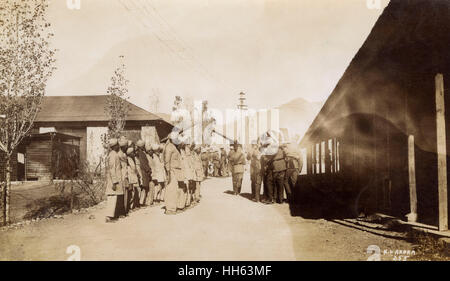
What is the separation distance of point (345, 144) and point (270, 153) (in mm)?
3410

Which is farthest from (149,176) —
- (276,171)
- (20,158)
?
(20,158)

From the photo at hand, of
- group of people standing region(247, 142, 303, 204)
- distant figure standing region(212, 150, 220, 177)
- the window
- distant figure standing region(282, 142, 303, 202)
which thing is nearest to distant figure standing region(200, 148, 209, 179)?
distant figure standing region(212, 150, 220, 177)

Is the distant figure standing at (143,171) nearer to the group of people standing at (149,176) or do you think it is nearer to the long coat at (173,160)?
the group of people standing at (149,176)

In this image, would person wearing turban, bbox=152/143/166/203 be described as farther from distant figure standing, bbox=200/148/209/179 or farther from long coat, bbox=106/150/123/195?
distant figure standing, bbox=200/148/209/179

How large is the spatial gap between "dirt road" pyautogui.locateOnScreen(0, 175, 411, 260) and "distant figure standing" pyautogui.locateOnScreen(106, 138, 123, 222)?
0.30 m

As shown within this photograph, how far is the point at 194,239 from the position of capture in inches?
256

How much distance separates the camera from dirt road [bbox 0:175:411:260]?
18.2 feet

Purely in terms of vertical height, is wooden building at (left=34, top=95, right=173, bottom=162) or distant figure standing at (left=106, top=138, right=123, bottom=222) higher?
wooden building at (left=34, top=95, right=173, bottom=162)

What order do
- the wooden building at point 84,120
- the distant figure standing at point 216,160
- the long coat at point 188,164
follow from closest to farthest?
1. the long coat at point 188,164
2. the distant figure standing at point 216,160
3. the wooden building at point 84,120

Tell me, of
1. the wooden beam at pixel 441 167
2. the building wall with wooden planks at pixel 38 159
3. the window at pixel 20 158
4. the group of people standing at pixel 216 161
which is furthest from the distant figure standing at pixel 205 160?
the wooden beam at pixel 441 167

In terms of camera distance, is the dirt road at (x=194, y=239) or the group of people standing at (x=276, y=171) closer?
the dirt road at (x=194, y=239)

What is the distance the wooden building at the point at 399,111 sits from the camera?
16.8 feet

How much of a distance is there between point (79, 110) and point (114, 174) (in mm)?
24946

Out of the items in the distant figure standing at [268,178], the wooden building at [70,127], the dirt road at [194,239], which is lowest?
the dirt road at [194,239]
